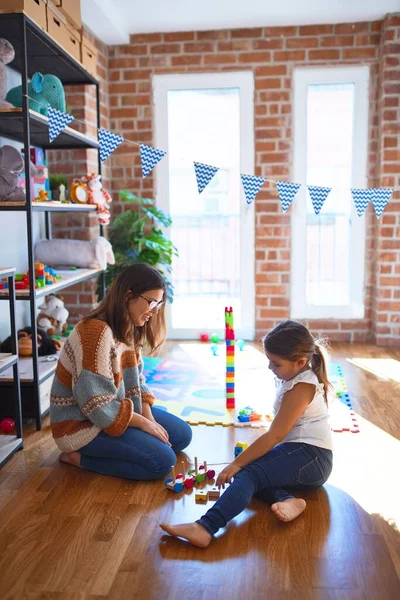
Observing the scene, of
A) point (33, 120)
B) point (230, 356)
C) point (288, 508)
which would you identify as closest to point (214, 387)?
point (230, 356)

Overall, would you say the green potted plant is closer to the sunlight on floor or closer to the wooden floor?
the sunlight on floor

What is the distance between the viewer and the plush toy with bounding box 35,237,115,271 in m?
3.84

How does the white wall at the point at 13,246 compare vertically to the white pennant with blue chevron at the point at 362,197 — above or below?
below

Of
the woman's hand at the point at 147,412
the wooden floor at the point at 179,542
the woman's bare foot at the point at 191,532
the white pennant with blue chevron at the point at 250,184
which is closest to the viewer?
the wooden floor at the point at 179,542

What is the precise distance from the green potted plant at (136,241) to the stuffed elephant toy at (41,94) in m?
1.29

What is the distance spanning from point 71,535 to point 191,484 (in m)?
0.52

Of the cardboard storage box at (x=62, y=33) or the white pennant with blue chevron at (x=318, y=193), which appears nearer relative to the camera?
the cardboard storage box at (x=62, y=33)

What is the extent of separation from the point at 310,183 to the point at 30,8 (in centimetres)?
269

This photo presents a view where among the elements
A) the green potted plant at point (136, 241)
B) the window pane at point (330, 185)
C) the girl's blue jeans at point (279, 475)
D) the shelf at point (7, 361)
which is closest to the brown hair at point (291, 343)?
the girl's blue jeans at point (279, 475)

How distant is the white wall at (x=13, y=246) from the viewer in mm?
3422

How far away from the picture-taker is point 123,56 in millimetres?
4918

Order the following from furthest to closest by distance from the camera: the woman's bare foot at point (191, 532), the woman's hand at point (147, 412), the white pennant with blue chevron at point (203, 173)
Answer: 1. the white pennant with blue chevron at point (203, 173)
2. the woman's hand at point (147, 412)
3. the woman's bare foot at point (191, 532)

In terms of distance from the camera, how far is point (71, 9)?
11.1 feet

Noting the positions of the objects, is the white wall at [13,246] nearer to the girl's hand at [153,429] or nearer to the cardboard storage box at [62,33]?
the cardboard storage box at [62,33]
